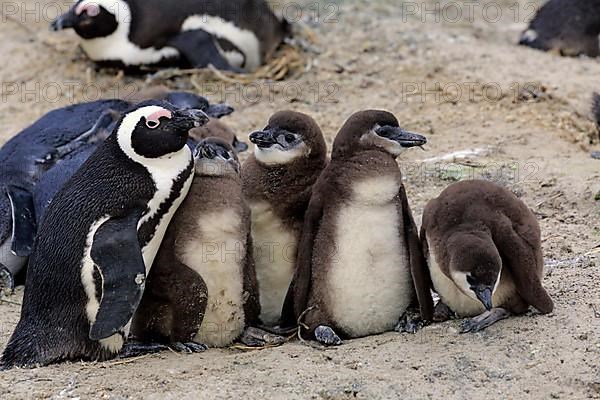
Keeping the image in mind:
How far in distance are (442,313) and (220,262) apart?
2.93ft

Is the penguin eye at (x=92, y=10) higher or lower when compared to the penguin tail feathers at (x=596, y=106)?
higher

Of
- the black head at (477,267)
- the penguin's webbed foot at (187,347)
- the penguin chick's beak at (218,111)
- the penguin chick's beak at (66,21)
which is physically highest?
the penguin chick's beak at (66,21)

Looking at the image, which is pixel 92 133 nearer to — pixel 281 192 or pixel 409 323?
pixel 281 192

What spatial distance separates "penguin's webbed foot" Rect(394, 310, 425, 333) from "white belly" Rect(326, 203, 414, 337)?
0.06 meters

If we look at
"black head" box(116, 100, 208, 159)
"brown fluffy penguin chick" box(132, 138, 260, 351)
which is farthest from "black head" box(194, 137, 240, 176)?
"black head" box(116, 100, 208, 159)

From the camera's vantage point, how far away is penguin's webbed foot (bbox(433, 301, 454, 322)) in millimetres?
4031

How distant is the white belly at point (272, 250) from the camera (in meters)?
4.21

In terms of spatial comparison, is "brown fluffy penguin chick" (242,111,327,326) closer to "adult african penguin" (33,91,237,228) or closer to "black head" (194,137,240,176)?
"black head" (194,137,240,176)

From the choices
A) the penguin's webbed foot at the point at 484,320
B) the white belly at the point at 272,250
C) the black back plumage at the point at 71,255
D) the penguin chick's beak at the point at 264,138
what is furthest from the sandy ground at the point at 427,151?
the penguin chick's beak at the point at 264,138

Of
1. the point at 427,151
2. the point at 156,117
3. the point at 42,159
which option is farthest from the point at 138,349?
the point at 427,151

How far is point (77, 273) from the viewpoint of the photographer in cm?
388

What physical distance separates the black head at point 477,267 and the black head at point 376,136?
473 mm

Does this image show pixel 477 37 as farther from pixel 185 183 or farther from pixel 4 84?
pixel 185 183

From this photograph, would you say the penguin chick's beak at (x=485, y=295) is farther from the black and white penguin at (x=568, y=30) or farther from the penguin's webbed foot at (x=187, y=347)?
the black and white penguin at (x=568, y=30)
